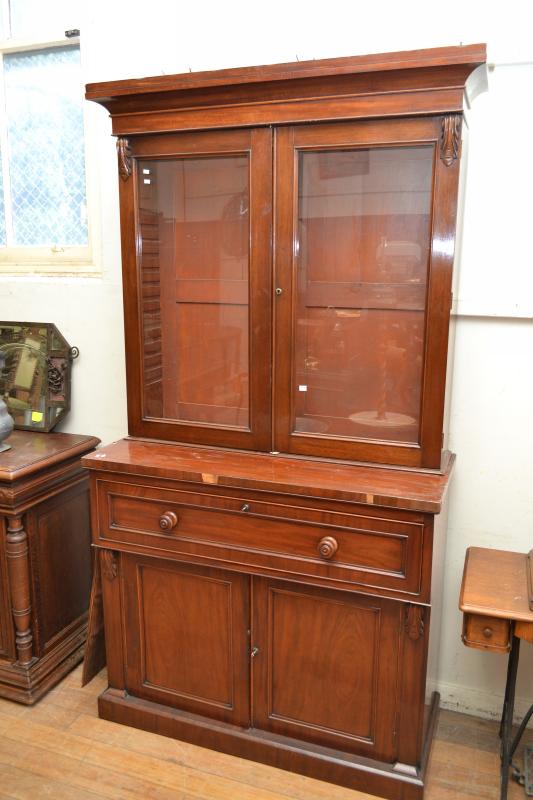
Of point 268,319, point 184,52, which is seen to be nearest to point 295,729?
point 268,319

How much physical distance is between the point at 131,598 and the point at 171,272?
3.66 feet

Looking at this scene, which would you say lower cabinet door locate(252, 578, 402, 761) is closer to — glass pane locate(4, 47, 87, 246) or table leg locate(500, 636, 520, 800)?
table leg locate(500, 636, 520, 800)

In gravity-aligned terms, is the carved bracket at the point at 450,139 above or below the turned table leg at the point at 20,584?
above

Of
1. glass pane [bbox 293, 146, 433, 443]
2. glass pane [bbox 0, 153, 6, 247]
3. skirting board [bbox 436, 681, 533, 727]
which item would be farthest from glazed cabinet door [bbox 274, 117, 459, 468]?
glass pane [bbox 0, 153, 6, 247]

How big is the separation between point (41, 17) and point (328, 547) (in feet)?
7.71

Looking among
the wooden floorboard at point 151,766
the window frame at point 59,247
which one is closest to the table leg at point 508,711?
the wooden floorboard at point 151,766

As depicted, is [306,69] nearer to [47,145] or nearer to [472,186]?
[472,186]

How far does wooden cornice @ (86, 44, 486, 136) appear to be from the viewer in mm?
1702

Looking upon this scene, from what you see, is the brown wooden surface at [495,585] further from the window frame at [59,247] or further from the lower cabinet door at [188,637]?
Result: the window frame at [59,247]

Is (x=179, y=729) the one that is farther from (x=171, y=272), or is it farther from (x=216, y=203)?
(x=216, y=203)

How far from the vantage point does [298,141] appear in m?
1.90

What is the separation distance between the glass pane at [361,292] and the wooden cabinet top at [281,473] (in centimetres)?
13

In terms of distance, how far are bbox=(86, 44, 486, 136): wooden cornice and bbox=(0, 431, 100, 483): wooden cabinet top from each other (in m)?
1.18

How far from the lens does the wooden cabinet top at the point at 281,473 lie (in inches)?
69.9
